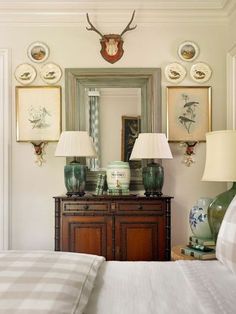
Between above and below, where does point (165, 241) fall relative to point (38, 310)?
below

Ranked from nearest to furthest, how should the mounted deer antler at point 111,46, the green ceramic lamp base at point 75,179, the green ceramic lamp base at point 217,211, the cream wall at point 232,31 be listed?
1. the green ceramic lamp base at point 217,211
2. the green ceramic lamp base at point 75,179
3. the cream wall at point 232,31
4. the mounted deer antler at point 111,46

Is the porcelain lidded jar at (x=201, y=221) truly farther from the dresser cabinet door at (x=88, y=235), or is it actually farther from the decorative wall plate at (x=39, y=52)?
the decorative wall plate at (x=39, y=52)

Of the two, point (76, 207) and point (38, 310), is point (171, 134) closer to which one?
point (76, 207)

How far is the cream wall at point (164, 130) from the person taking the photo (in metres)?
3.53

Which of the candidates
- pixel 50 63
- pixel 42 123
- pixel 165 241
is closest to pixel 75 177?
pixel 42 123

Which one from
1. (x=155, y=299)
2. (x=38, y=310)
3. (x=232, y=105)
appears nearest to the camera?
(x=38, y=310)

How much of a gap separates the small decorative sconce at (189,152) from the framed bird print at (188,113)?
5 centimetres

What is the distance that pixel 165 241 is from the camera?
3012 mm

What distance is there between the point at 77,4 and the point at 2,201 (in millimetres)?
1918

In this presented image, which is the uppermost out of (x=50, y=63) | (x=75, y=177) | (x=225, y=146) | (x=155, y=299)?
(x=50, y=63)

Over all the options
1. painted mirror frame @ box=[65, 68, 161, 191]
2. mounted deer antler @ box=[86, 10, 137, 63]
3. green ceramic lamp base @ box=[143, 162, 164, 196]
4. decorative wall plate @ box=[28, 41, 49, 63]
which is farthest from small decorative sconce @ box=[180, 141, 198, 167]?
decorative wall plate @ box=[28, 41, 49, 63]

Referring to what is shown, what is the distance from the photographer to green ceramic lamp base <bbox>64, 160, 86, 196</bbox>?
317 cm

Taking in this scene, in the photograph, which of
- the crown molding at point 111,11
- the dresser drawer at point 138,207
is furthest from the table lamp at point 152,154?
the crown molding at point 111,11

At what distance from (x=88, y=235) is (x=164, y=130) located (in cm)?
121
